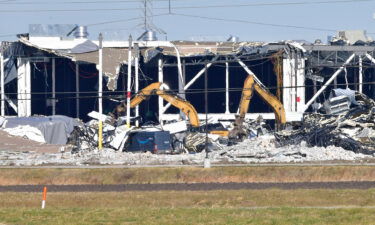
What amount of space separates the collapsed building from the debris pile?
616 cm

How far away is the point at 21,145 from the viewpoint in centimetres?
5884

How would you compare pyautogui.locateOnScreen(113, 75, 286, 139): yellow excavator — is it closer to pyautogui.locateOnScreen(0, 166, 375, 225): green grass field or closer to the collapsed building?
the collapsed building

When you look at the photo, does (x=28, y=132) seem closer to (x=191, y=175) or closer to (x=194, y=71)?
(x=194, y=71)

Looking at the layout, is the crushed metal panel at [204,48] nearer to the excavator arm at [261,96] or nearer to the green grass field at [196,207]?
the excavator arm at [261,96]

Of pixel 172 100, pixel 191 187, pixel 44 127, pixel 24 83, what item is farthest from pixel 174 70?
pixel 191 187

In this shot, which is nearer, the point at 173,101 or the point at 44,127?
the point at 173,101

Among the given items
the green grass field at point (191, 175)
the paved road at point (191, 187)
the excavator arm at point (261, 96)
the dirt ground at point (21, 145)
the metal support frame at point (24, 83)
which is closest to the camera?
the paved road at point (191, 187)

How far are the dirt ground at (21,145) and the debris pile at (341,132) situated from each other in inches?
531

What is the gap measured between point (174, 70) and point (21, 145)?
62.7ft

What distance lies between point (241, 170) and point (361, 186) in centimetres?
679

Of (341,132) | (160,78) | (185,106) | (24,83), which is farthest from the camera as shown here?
(24,83)

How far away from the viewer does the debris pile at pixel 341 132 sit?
53.7 metres

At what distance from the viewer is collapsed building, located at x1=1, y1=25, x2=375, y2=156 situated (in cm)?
6862

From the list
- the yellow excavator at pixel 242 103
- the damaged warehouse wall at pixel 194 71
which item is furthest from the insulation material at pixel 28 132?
the yellow excavator at pixel 242 103
